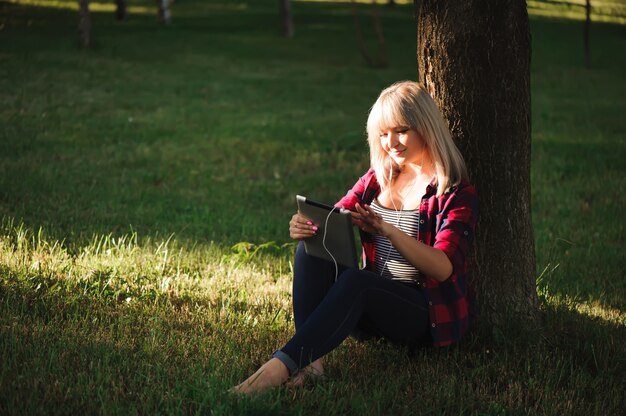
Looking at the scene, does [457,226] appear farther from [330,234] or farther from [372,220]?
[330,234]

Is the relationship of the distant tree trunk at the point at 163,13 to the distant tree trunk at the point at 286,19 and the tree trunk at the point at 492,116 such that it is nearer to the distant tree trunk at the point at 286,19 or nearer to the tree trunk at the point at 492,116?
the distant tree trunk at the point at 286,19

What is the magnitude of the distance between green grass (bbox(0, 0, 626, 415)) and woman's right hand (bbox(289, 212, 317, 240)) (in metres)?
0.69

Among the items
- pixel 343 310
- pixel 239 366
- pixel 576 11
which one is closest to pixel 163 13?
pixel 576 11

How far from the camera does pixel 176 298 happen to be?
192 inches

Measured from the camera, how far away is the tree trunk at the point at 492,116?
434cm

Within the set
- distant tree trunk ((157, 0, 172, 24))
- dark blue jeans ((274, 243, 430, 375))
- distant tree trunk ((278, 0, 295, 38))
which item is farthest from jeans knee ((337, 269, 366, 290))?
distant tree trunk ((157, 0, 172, 24))

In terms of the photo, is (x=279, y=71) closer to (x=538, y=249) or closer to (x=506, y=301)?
(x=538, y=249)

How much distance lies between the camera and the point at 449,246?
3.74 metres

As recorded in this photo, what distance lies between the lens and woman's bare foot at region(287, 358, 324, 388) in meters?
3.56

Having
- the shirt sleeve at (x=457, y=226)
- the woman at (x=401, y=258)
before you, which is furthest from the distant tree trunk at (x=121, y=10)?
the shirt sleeve at (x=457, y=226)

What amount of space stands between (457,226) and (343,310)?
72cm

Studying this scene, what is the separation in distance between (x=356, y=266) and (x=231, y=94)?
12868 mm

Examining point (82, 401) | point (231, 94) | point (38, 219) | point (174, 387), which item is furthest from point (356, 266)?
point (231, 94)

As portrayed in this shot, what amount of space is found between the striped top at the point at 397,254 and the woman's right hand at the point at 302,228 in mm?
425
